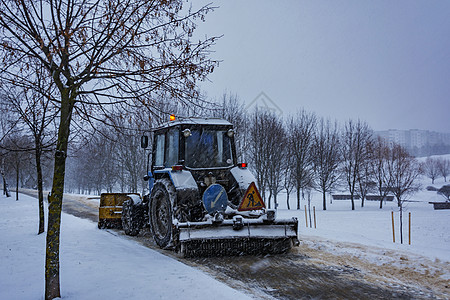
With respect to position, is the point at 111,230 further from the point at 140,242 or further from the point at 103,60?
the point at 103,60

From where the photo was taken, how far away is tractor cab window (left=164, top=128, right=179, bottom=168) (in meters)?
7.78

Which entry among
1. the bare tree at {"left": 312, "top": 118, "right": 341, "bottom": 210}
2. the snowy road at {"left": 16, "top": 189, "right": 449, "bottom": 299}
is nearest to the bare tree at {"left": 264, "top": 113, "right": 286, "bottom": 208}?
the bare tree at {"left": 312, "top": 118, "right": 341, "bottom": 210}

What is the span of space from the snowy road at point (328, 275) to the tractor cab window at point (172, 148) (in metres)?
1.91

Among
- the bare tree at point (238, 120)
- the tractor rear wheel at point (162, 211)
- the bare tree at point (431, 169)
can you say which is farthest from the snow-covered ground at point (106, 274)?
the bare tree at point (431, 169)

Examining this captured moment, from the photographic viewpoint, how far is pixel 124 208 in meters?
10.0

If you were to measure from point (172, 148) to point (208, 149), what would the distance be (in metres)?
0.81

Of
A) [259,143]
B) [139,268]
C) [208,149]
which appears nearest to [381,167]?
[259,143]

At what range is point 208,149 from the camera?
7883 mm

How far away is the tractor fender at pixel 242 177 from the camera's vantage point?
24.5ft

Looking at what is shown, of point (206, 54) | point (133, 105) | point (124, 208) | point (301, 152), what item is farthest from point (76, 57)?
point (301, 152)

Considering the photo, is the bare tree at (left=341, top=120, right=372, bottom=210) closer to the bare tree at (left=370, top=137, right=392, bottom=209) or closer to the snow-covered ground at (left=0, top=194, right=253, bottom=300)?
the bare tree at (left=370, top=137, right=392, bottom=209)

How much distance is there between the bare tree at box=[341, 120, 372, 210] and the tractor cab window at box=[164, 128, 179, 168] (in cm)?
2950

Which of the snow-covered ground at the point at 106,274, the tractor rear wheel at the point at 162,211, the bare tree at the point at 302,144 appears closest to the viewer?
the snow-covered ground at the point at 106,274

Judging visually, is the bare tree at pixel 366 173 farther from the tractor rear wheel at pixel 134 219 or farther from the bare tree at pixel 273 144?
the tractor rear wheel at pixel 134 219
